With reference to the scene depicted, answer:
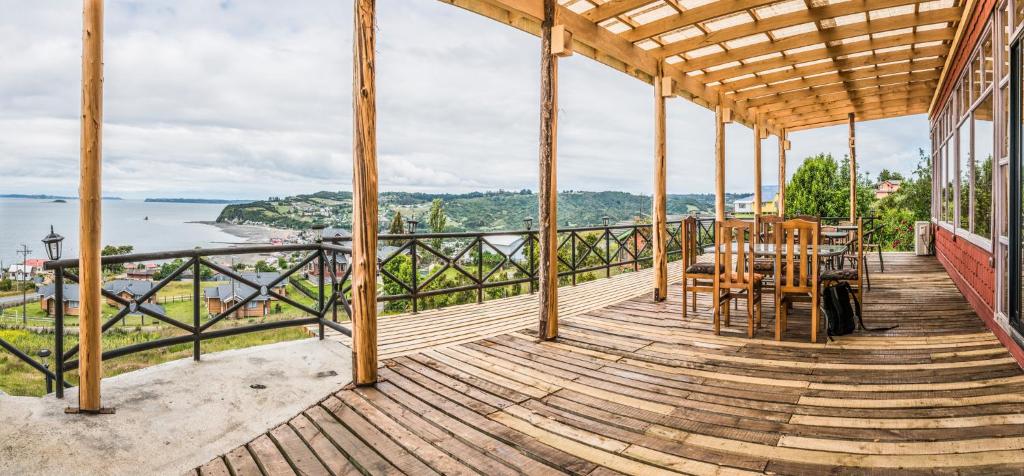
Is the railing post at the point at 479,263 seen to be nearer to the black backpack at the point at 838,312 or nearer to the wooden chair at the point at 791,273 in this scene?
the wooden chair at the point at 791,273

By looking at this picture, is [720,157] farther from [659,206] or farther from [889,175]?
[889,175]

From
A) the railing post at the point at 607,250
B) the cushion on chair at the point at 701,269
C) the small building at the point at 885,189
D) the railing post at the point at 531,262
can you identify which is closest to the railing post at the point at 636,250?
the railing post at the point at 607,250

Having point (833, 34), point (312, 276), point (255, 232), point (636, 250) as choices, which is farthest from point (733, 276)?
point (636, 250)

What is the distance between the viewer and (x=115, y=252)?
3.11m

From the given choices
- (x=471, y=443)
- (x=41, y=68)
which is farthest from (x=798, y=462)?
(x=41, y=68)

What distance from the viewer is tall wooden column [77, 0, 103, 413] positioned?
2.54 meters

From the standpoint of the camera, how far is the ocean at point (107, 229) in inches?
110

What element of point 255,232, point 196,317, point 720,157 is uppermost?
point 720,157

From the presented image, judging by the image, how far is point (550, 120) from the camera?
13.4 ft

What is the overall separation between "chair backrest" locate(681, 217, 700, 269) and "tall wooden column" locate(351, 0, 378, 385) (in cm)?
309

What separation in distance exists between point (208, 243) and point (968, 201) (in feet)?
23.4

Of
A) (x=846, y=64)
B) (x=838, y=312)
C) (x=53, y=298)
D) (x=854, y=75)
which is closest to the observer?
(x=53, y=298)

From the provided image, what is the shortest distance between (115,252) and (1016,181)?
5.64 metres

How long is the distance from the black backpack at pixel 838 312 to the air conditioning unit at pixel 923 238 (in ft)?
26.4
